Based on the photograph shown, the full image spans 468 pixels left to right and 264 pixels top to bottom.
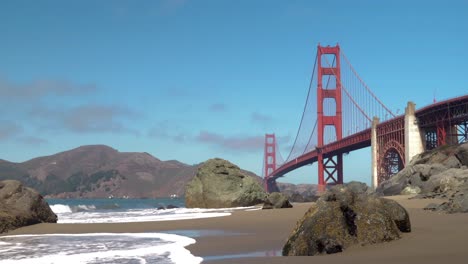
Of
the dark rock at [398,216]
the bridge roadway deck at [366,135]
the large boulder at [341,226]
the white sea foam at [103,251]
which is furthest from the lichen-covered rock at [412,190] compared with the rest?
the large boulder at [341,226]

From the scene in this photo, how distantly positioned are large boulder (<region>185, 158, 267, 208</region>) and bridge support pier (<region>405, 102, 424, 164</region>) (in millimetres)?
19495

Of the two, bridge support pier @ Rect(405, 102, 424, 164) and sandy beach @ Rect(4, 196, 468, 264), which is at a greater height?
bridge support pier @ Rect(405, 102, 424, 164)

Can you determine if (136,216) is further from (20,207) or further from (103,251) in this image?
(103,251)

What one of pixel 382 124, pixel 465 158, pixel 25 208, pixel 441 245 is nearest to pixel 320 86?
pixel 382 124

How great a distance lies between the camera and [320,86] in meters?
79.7

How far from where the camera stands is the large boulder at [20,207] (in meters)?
15.2

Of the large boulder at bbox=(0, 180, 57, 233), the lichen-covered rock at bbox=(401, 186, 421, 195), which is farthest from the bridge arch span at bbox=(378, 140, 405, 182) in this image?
the large boulder at bbox=(0, 180, 57, 233)

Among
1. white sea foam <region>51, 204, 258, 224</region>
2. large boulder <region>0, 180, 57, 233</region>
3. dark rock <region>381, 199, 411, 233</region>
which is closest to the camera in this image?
dark rock <region>381, 199, 411, 233</region>

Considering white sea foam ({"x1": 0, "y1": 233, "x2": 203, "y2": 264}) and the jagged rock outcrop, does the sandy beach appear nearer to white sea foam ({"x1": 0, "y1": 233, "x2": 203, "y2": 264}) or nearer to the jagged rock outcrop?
white sea foam ({"x1": 0, "y1": 233, "x2": 203, "y2": 264})

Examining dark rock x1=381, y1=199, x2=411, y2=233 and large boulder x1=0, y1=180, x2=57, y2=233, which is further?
large boulder x1=0, y1=180, x2=57, y2=233

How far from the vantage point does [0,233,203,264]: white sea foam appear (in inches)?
302

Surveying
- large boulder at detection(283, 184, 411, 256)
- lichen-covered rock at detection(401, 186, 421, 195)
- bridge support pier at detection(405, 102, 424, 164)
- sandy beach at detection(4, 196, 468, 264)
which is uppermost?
bridge support pier at detection(405, 102, 424, 164)

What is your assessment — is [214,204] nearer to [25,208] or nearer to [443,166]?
[443,166]

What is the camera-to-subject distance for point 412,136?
47.6 meters
